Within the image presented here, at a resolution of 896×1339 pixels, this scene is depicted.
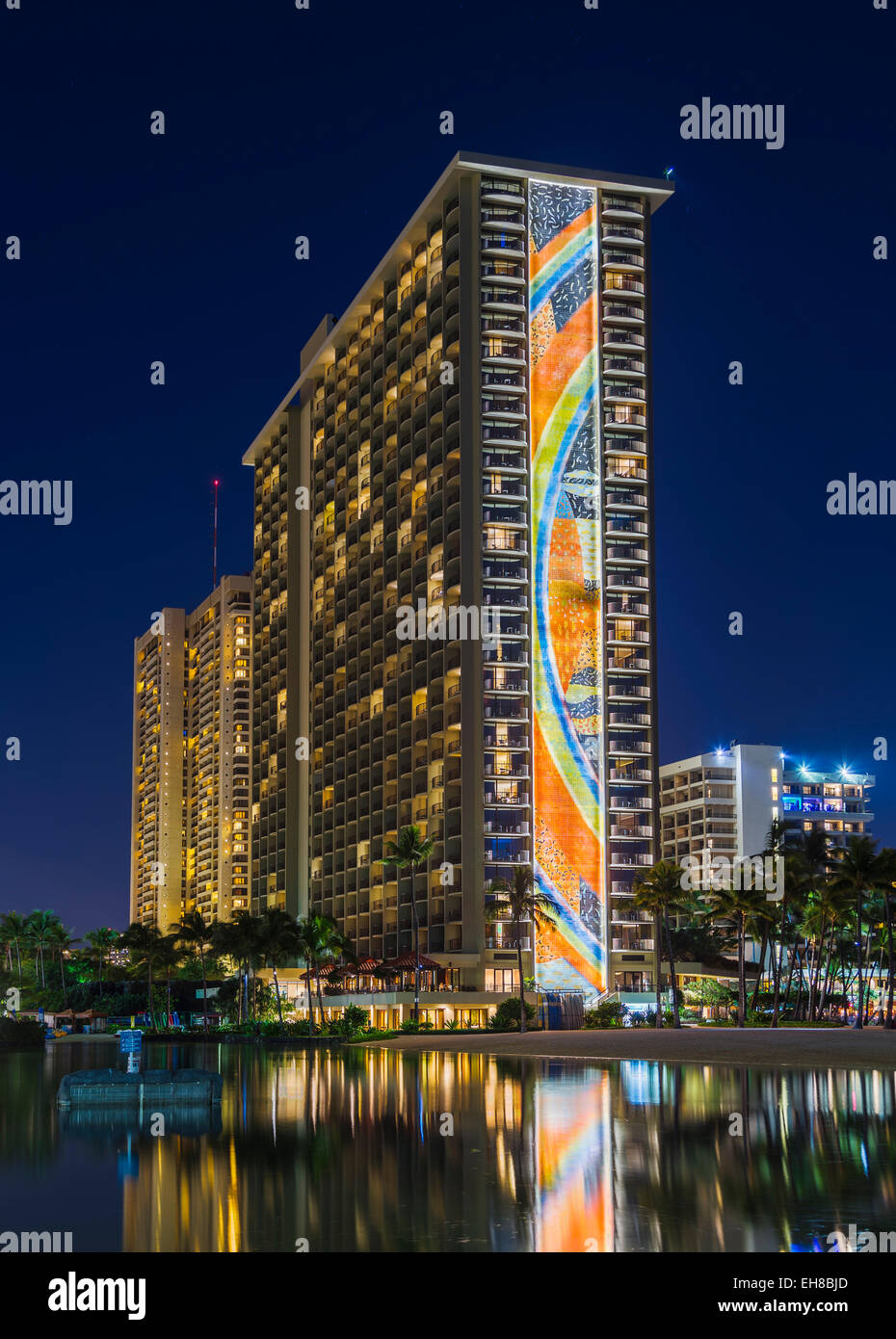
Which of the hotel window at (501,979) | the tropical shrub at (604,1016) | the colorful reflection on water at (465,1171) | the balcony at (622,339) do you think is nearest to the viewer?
the colorful reflection on water at (465,1171)

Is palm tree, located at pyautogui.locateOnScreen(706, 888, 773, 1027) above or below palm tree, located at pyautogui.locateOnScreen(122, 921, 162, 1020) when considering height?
above

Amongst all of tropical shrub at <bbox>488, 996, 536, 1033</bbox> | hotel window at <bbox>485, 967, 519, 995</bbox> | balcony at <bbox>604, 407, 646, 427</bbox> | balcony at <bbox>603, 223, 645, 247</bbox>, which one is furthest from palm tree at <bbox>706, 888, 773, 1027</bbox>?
balcony at <bbox>603, 223, 645, 247</bbox>

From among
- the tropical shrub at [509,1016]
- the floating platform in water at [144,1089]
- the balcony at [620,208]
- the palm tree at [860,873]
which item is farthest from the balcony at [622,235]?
the floating platform in water at [144,1089]

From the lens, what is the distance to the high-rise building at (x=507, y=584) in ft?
391

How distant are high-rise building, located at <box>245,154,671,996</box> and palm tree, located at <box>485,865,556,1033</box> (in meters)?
1.26

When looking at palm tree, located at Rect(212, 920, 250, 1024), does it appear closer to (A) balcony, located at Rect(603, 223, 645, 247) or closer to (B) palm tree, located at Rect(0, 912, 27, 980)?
(B) palm tree, located at Rect(0, 912, 27, 980)

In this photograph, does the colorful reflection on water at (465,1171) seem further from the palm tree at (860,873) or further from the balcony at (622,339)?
the balcony at (622,339)

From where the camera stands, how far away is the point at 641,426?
129250 millimetres

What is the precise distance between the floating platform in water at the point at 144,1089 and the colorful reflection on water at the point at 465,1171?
1049 mm

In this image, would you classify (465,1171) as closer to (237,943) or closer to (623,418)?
(237,943)

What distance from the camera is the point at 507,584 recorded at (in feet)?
406

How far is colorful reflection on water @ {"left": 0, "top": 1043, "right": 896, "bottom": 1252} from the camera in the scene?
15.9 m

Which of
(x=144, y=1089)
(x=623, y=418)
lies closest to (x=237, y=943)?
(x=623, y=418)
